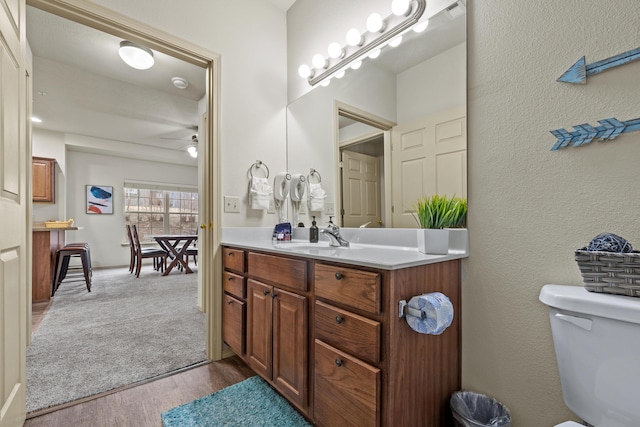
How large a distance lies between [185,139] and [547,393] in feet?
19.3

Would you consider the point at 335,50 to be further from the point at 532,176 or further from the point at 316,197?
the point at 532,176

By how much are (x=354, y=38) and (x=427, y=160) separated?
3.04 ft

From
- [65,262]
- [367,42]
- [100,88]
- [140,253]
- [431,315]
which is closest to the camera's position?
[431,315]

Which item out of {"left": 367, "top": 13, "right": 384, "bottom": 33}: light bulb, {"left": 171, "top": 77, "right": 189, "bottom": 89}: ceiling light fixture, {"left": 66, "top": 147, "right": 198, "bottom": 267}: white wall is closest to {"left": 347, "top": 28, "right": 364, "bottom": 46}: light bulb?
{"left": 367, "top": 13, "right": 384, "bottom": 33}: light bulb

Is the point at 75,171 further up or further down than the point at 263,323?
further up

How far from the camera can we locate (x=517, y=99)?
3.72ft

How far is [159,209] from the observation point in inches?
258

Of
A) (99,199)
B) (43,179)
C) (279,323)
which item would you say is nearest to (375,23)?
(279,323)

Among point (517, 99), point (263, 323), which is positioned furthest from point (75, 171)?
point (517, 99)

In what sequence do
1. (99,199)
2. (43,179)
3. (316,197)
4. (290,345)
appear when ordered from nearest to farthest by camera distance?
(290,345), (316,197), (43,179), (99,199)

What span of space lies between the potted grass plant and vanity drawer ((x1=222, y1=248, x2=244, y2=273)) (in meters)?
1.06

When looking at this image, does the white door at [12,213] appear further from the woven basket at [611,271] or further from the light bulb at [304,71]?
the woven basket at [611,271]

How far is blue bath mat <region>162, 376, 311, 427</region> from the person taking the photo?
133 centimetres

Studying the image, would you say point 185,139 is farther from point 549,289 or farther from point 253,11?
point 549,289
